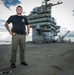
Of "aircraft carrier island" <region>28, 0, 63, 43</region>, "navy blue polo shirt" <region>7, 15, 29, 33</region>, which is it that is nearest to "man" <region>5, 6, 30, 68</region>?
"navy blue polo shirt" <region>7, 15, 29, 33</region>

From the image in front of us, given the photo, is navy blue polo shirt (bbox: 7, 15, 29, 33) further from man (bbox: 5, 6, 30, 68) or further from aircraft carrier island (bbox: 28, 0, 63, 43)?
aircraft carrier island (bbox: 28, 0, 63, 43)

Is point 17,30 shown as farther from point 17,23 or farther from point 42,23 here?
point 42,23

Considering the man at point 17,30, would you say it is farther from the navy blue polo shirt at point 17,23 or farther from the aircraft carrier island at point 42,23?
the aircraft carrier island at point 42,23

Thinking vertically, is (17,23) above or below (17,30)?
above

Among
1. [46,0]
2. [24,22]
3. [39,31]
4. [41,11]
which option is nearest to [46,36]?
[39,31]

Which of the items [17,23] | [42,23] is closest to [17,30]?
[17,23]

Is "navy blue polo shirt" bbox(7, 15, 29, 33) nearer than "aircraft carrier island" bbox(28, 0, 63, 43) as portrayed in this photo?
Yes

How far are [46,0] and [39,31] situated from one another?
1687 centimetres

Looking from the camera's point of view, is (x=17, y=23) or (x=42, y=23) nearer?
(x=17, y=23)

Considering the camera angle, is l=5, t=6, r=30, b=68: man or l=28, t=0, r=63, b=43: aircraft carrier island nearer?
l=5, t=6, r=30, b=68: man

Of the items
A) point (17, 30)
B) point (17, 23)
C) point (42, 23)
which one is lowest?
point (17, 30)

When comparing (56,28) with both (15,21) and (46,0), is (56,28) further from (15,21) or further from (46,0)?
(15,21)

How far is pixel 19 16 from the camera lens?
6.23 m

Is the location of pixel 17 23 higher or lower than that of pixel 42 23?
lower
